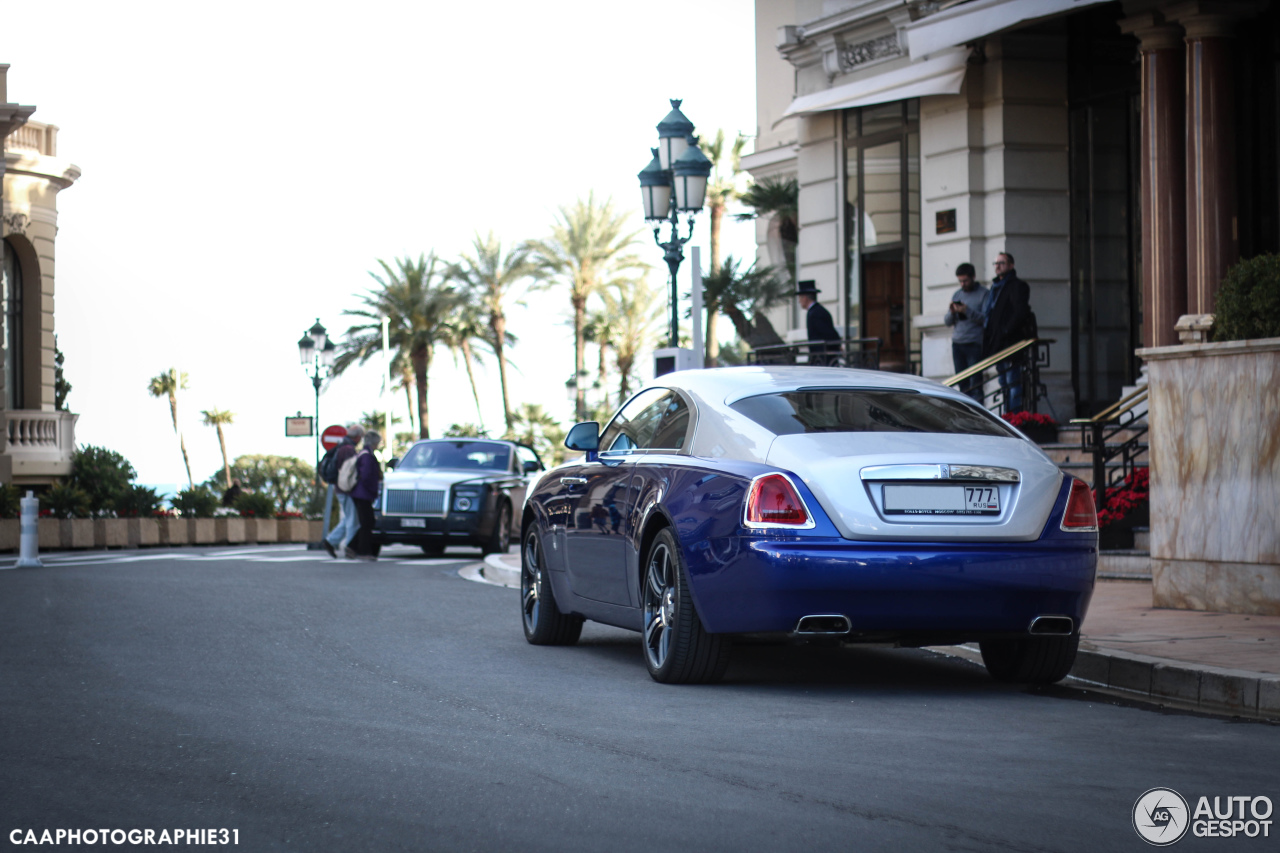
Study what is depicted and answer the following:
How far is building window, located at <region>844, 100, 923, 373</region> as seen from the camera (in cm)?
2216

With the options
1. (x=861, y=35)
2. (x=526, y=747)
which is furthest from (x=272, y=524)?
(x=526, y=747)

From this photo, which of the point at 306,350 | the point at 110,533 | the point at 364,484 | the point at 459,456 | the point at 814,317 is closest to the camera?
the point at 814,317

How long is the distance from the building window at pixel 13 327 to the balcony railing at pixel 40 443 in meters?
1.52

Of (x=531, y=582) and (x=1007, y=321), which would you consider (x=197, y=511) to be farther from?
(x=531, y=582)

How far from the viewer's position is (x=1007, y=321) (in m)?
18.7

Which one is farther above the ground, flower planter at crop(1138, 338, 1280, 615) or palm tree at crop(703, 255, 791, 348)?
palm tree at crop(703, 255, 791, 348)

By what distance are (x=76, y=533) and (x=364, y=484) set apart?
9.44 metres

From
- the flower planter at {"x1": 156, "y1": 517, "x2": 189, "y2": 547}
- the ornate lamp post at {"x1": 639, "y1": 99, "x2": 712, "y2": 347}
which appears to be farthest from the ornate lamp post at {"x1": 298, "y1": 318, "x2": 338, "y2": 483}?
the ornate lamp post at {"x1": 639, "y1": 99, "x2": 712, "y2": 347}

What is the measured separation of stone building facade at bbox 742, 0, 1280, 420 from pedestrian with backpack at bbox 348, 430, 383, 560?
698 centimetres

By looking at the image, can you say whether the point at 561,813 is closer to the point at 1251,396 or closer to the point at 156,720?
the point at 156,720

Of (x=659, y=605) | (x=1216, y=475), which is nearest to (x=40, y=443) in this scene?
(x=1216, y=475)

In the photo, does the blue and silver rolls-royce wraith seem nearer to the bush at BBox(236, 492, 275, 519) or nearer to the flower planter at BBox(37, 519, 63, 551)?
the flower planter at BBox(37, 519, 63, 551)

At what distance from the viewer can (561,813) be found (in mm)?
4875

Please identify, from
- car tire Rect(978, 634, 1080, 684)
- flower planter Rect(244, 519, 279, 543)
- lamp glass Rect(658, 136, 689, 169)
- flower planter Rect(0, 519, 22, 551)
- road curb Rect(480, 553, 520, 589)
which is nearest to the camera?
car tire Rect(978, 634, 1080, 684)
